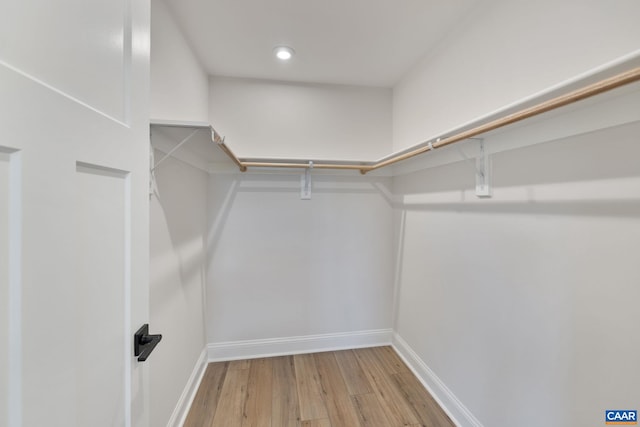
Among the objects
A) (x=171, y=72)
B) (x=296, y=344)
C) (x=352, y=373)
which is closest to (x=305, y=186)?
A: (x=171, y=72)

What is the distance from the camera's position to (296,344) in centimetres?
234

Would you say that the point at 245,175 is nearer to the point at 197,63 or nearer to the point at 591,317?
the point at 197,63

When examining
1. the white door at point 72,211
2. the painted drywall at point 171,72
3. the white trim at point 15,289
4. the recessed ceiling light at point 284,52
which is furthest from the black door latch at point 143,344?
the recessed ceiling light at point 284,52

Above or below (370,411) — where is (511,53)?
above

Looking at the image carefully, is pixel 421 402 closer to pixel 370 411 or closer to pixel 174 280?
pixel 370 411

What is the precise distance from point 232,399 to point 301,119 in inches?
85.2

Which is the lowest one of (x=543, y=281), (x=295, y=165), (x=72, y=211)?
(x=543, y=281)

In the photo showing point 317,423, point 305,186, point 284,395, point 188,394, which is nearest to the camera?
point 317,423

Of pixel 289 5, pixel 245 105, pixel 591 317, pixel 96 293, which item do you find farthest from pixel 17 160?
pixel 245 105

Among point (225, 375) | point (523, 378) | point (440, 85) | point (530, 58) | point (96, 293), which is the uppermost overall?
point (440, 85)

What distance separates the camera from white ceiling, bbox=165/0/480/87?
1448 mm

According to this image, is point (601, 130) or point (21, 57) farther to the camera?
point (601, 130)

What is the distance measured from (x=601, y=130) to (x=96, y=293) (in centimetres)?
158

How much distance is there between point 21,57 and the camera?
413 mm
